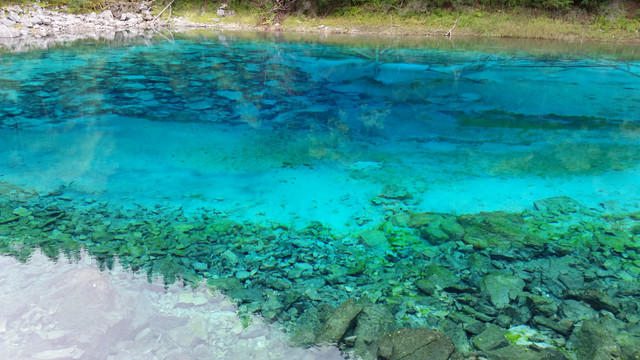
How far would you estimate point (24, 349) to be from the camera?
2.43 meters

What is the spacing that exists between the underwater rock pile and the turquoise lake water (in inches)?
0.8

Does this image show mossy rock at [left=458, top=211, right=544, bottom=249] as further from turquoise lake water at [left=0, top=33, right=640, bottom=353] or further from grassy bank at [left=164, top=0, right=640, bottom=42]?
grassy bank at [left=164, top=0, right=640, bottom=42]

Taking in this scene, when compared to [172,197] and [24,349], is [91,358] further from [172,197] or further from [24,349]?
[172,197]

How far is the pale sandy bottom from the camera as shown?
2.48 m

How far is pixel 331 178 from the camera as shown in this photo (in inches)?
203

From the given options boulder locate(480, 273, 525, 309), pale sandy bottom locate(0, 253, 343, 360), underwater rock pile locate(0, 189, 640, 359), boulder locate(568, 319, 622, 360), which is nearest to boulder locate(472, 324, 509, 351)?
underwater rock pile locate(0, 189, 640, 359)

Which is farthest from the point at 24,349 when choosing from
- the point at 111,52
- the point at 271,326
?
the point at 111,52

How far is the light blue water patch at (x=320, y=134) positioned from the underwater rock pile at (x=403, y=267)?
1.18ft

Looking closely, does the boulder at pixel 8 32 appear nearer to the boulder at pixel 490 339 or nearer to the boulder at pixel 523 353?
the boulder at pixel 490 339

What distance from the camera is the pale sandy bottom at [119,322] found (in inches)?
97.7

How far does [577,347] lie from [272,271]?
2113 mm

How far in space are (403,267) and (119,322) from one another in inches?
83.6

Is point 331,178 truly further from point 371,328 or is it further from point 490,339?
point 490,339

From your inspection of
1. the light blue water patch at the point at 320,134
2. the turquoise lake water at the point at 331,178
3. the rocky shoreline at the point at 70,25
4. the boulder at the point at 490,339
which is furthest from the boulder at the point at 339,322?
the rocky shoreline at the point at 70,25
